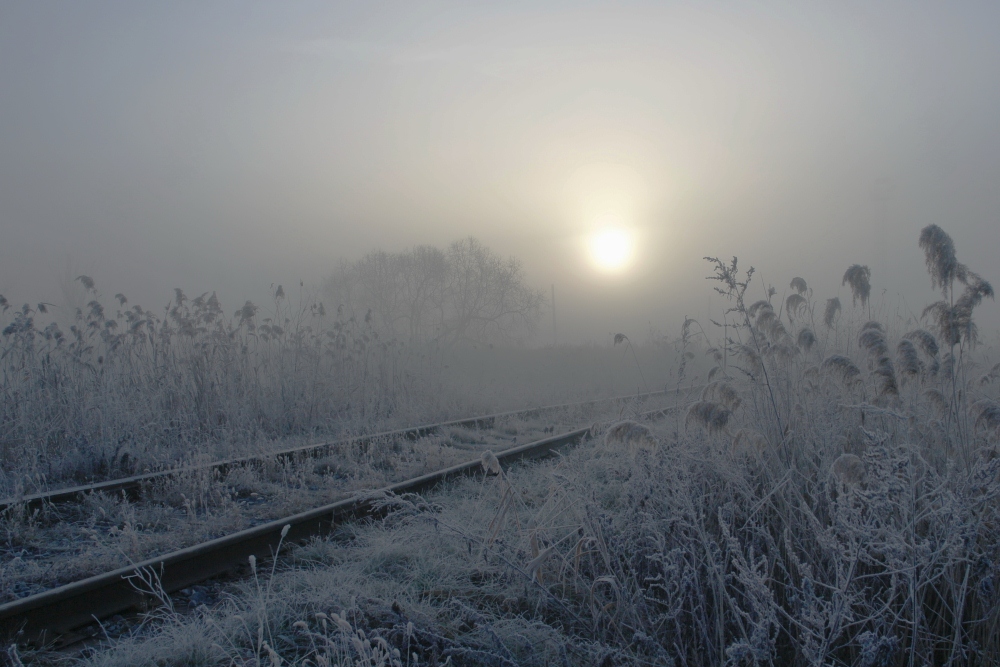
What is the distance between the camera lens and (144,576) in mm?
3699

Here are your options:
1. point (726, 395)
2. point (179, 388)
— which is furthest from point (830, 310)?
point (179, 388)

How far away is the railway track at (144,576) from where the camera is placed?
10.3 feet

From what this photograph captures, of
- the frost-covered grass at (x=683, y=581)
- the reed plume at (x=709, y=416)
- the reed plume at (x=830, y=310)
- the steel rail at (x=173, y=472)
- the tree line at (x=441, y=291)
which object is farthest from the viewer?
the tree line at (x=441, y=291)

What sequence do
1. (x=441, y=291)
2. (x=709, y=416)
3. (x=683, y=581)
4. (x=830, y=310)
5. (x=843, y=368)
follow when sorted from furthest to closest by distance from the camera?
1. (x=441, y=291)
2. (x=830, y=310)
3. (x=843, y=368)
4. (x=709, y=416)
5. (x=683, y=581)

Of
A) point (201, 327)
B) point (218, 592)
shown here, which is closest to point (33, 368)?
point (201, 327)

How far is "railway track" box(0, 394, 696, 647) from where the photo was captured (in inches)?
124

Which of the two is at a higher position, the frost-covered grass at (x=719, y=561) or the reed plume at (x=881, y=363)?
the reed plume at (x=881, y=363)

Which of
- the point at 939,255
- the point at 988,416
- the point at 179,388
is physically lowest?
the point at 988,416

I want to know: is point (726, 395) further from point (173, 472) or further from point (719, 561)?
point (173, 472)

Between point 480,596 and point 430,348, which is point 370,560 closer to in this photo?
point 480,596

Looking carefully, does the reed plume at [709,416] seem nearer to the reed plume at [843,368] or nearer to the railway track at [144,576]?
the reed plume at [843,368]

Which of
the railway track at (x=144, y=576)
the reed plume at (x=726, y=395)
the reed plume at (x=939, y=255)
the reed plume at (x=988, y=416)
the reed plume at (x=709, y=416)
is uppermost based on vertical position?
the reed plume at (x=939, y=255)

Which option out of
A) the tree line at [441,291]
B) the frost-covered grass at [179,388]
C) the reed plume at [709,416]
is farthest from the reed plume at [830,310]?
the tree line at [441,291]

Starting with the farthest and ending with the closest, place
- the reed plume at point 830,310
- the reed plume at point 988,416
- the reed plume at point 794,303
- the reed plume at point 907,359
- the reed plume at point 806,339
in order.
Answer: the reed plume at point 794,303 < the reed plume at point 830,310 < the reed plume at point 806,339 < the reed plume at point 907,359 < the reed plume at point 988,416
